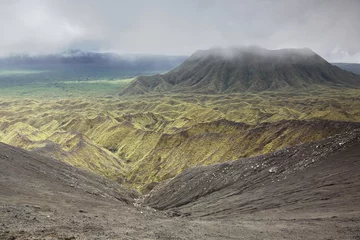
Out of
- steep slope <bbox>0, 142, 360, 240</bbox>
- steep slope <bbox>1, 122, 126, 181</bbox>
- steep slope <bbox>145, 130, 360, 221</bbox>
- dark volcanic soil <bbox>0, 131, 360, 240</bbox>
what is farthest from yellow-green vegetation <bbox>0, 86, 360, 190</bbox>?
steep slope <bbox>0, 142, 360, 240</bbox>

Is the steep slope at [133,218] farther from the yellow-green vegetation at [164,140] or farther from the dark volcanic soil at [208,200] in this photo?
the yellow-green vegetation at [164,140]

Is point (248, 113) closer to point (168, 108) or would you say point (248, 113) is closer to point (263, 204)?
point (168, 108)

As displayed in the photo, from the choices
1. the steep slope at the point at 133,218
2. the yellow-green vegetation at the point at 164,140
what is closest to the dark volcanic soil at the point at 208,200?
the steep slope at the point at 133,218

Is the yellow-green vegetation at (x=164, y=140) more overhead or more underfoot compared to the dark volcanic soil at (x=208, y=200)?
more underfoot

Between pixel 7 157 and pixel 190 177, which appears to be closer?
pixel 7 157

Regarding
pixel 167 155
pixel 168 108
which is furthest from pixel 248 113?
pixel 167 155

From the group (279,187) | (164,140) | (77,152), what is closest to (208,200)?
(279,187)
